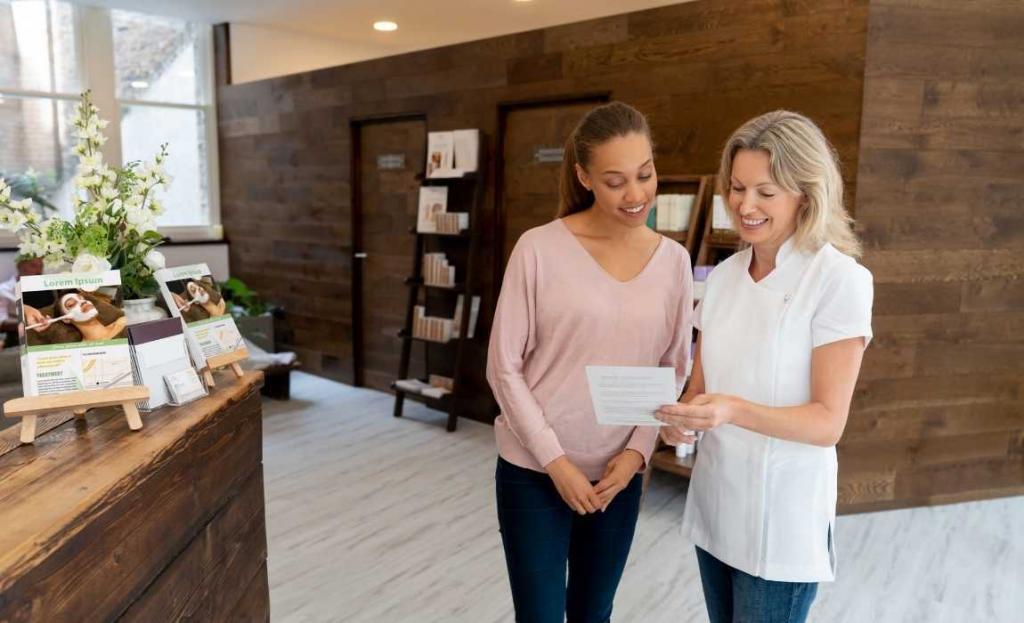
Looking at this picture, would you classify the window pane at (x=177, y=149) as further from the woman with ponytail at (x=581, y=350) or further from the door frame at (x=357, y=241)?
the woman with ponytail at (x=581, y=350)

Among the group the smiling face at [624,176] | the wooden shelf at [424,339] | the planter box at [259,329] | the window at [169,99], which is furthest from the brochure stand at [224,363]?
the window at [169,99]

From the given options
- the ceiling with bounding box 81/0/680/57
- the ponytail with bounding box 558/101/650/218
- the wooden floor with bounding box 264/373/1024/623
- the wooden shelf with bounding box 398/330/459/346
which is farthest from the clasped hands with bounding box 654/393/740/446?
the ceiling with bounding box 81/0/680/57

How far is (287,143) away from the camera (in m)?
6.39

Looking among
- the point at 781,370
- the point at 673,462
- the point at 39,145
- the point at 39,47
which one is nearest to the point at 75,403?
the point at 781,370

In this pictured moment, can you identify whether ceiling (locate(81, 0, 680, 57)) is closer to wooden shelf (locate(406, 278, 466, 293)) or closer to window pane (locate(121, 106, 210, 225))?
window pane (locate(121, 106, 210, 225))

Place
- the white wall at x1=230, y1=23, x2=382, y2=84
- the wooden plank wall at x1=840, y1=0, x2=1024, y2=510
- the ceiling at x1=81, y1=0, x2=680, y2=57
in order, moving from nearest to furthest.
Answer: the wooden plank wall at x1=840, y1=0, x2=1024, y2=510
the ceiling at x1=81, y1=0, x2=680, y2=57
the white wall at x1=230, y1=23, x2=382, y2=84

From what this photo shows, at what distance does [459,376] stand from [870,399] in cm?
249

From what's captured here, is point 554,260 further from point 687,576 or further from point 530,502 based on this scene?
point 687,576

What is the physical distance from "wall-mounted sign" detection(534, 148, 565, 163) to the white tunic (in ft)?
10.6

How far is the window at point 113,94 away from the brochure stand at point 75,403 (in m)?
5.54

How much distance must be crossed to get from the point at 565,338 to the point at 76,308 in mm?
969

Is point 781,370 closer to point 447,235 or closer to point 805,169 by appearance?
point 805,169

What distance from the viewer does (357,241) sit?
5.94 meters

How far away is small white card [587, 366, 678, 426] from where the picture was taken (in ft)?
4.52
